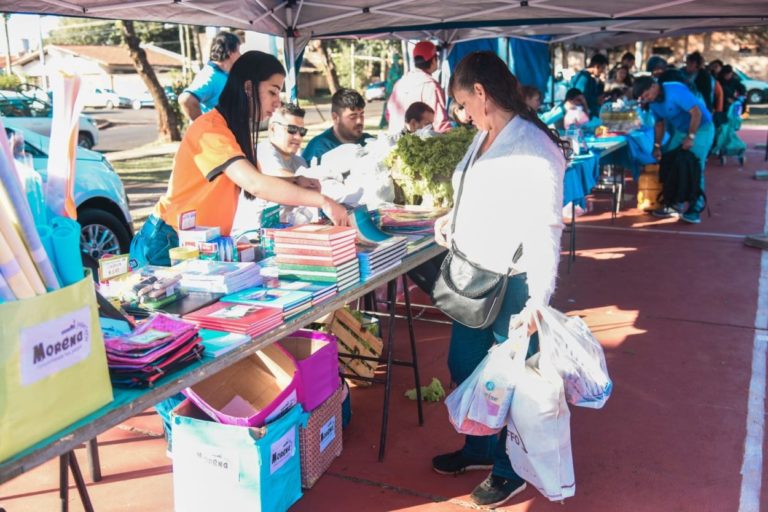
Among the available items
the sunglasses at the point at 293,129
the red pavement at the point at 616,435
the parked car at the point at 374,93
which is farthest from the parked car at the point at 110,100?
the red pavement at the point at 616,435

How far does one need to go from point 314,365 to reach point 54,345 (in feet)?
5.18

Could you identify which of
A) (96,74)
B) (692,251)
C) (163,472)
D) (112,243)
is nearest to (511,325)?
(163,472)

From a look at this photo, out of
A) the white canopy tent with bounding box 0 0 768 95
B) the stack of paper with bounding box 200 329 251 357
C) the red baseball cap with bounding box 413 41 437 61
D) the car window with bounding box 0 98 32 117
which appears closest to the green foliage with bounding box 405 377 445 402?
the stack of paper with bounding box 200 329 251 357

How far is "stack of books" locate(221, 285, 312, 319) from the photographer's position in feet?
7.88

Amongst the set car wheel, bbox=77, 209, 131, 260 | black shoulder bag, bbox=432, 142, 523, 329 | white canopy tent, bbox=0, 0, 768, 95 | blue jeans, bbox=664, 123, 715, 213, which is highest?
white canopy tent, bbox=0, 0, 768, 95

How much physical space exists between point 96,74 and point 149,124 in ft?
99.4

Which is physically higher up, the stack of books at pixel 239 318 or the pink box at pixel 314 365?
the stack of books at pixel 239 318

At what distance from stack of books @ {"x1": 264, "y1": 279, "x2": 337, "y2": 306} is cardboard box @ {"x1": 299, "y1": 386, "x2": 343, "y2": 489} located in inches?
27.0

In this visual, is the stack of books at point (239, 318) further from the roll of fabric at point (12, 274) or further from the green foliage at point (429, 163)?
the green foliage at point (429, 163)

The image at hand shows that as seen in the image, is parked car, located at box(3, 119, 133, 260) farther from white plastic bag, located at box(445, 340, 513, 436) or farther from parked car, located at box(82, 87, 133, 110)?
parked car, located at box(82, 87, 133, 110)

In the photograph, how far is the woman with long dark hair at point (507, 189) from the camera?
2508mm

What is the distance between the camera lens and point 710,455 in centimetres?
339

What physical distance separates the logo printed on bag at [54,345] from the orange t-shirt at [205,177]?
1284mm

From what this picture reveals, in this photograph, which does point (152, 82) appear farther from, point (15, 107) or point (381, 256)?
point (381, 256)
